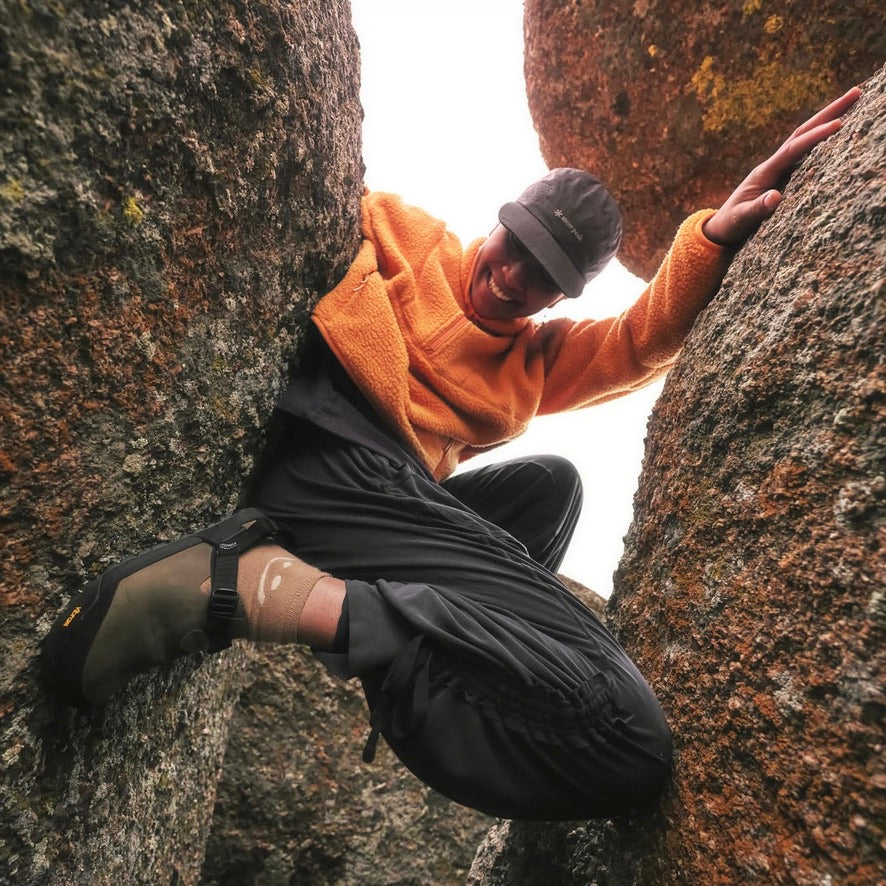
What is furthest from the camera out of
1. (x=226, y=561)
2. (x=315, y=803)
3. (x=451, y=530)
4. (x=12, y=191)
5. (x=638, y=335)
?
(x=315, y=803)

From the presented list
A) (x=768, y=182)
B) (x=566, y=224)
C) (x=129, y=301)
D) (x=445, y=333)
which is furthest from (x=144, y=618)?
(x=768, y=182)

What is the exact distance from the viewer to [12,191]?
105 centimetres

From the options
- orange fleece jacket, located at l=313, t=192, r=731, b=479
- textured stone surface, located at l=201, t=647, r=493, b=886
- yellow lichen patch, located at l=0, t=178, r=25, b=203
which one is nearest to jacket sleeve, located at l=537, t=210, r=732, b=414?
orange fleece jacket, located at l=313, t=192, r=731, b=479

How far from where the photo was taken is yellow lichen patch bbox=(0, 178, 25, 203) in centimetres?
104

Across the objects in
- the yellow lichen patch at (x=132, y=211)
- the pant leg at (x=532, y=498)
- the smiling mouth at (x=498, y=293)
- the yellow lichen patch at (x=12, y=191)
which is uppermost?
the yellow lichen patch at (x=12, y=191)

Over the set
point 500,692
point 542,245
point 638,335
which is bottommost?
point 500,692

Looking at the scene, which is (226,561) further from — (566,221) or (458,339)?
(566,221)

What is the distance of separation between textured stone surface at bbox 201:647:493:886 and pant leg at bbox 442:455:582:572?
164 centimetres

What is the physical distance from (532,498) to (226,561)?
4.38 feet

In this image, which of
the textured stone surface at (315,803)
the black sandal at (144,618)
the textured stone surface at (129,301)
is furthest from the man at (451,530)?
the textured stone surface at (315,803)

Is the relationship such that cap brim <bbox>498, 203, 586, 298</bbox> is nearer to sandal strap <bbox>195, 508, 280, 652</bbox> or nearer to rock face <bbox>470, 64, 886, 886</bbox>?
rock face <bbox>470, 64, 886, 886</bbox>

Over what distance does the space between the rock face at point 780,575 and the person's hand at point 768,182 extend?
0.32 feet

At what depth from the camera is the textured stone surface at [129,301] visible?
110 cm

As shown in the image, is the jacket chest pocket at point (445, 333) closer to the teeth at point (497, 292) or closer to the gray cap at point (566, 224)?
the teeth at point (497, 292)
